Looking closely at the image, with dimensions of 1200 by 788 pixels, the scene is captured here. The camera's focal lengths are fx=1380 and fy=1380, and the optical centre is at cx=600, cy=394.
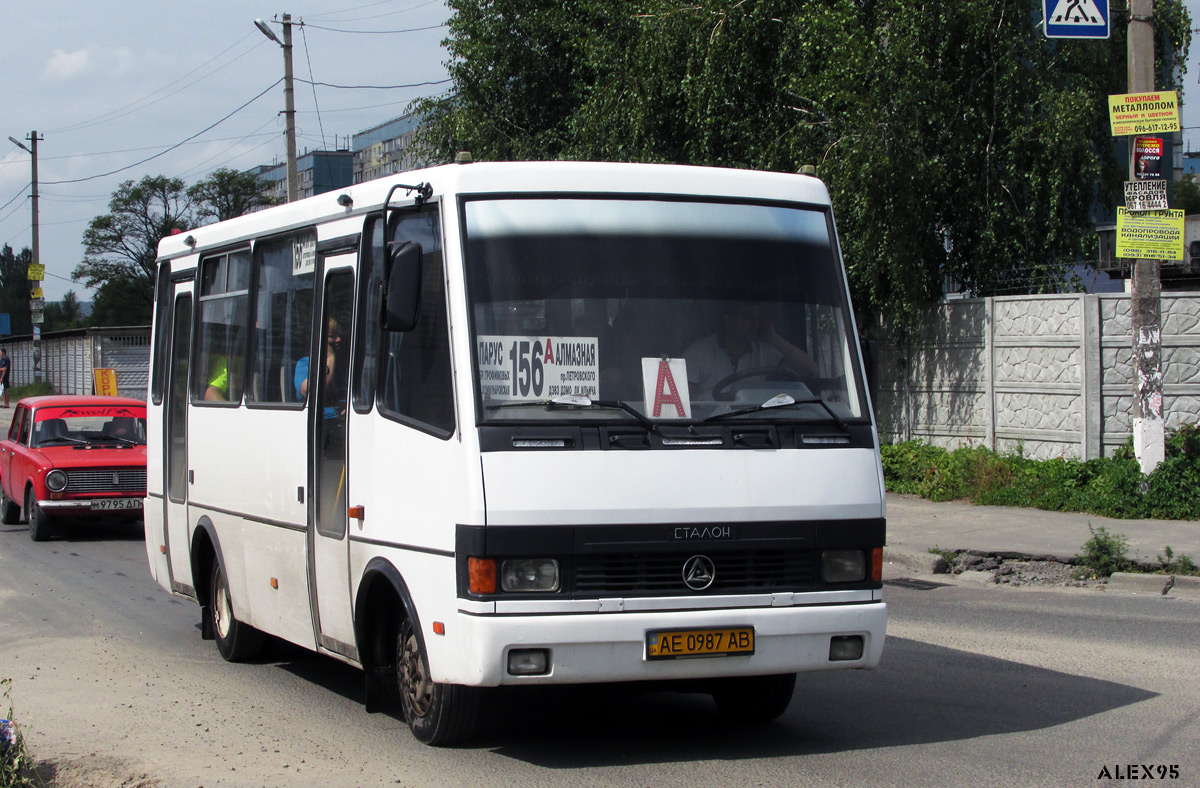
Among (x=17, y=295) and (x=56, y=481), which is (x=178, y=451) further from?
(x=17, y=295)

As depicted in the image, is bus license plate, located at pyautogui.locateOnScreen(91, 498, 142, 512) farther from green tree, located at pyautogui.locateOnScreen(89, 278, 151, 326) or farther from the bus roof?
green tree, located at pyautogui.locateOnScreen(89, 278, 151, 326)

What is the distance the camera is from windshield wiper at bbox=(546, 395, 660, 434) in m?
5.91

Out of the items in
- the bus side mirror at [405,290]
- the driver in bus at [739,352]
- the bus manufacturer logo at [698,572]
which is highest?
the bus side mirror at [405,290]

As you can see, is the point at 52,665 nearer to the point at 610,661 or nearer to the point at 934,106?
the point at 610,661

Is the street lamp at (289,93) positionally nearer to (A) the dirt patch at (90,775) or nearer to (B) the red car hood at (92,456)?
(B) the red car hood at (92,456)

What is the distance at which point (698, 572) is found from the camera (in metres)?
5.90

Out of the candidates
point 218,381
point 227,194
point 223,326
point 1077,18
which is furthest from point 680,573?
point 227,194

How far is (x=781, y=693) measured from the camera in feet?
22.0

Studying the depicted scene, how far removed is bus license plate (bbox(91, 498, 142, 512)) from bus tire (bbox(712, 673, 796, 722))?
11190mm

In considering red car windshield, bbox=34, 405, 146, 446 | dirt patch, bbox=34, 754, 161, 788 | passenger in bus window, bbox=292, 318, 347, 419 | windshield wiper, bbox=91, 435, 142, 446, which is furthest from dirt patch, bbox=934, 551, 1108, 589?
red car windshield, bbox=34, 405, 146, 446

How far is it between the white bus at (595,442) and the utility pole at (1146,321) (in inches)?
347

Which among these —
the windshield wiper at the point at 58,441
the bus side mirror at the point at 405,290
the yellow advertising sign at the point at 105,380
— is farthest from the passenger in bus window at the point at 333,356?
the yellow advertising sign at the point at 105,380

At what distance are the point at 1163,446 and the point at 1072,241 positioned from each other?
3.92m

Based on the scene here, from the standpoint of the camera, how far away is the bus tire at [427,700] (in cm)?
613
